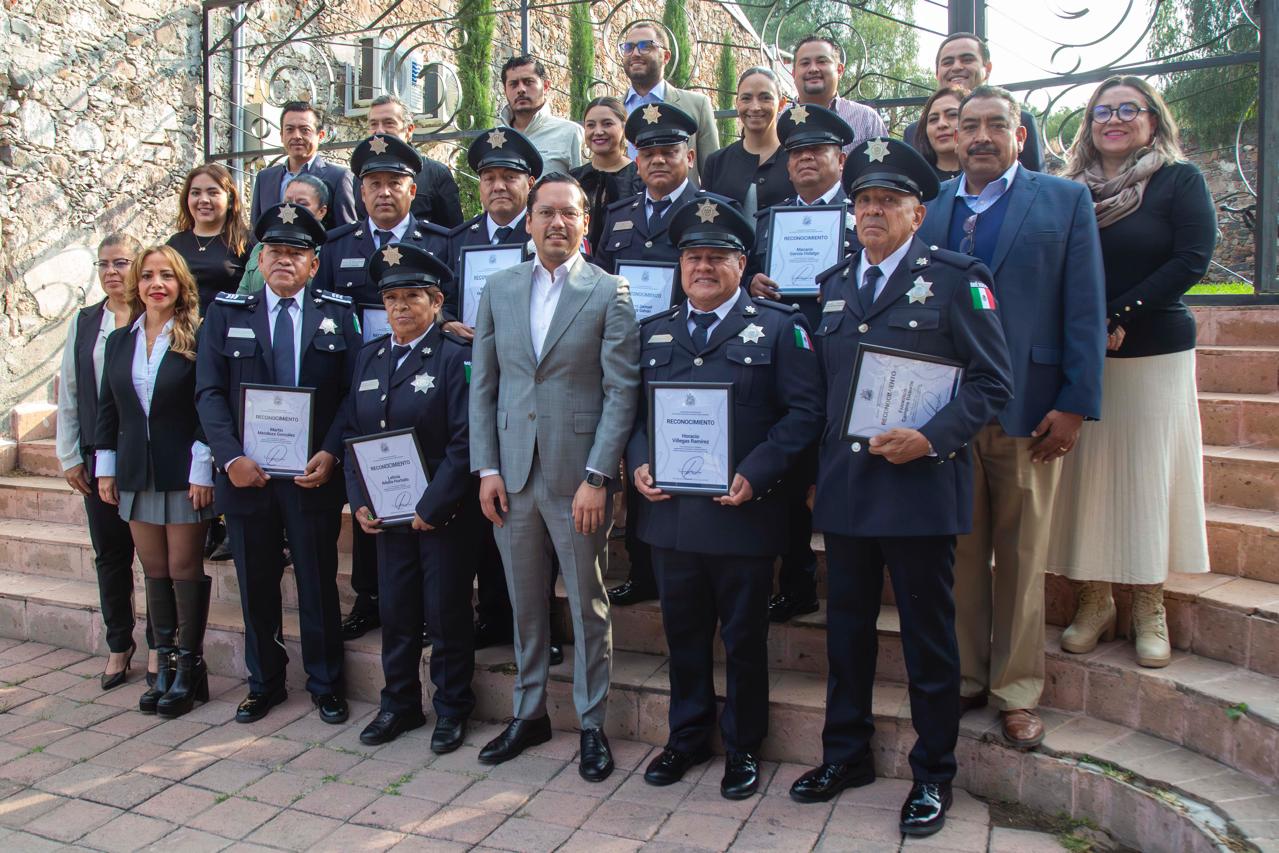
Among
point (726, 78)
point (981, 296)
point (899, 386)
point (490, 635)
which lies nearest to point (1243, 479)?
point (981, 296)

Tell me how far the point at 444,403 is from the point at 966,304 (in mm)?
2085

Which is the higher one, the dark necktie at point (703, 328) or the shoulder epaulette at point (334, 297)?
the shoulder epaulette at point (334, 297)

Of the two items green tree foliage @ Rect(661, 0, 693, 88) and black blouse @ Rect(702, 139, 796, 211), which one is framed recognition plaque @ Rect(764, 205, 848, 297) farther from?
green tree foliage @ Rect(661, 0, 693, 88)

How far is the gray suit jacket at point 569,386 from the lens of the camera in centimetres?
380

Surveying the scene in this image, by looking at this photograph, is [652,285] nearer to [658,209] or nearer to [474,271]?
[658,209]

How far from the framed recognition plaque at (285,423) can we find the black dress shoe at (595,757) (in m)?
1.64

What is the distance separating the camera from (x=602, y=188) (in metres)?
5.06

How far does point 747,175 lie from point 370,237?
1862 millimetres

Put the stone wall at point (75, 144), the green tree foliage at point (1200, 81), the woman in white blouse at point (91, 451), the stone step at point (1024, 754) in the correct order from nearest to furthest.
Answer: the stone step at point (1024, 754) → the woman in white blouse at point (91, 451) → the stone wall at point (75, 144) → the green tree foliage at point (1200, 81)

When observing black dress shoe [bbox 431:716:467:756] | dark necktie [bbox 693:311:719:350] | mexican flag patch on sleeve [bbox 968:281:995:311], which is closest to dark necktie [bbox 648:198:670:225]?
dark necktie [bbox 693:311:719:350]

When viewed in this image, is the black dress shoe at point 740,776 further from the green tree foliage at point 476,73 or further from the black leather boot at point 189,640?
the green tree foliage at point 476,73

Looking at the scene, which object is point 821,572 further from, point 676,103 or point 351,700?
point 676,103

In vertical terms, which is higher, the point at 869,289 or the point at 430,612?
the point at 869,289

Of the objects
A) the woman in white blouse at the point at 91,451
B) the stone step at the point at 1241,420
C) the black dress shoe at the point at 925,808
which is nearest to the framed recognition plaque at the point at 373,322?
the woman in white blouse at the point at 91,451
